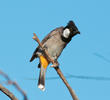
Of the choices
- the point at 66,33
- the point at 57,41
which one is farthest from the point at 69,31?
the point at 57,41

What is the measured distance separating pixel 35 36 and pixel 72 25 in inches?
80.1

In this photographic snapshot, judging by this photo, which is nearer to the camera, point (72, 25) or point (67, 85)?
point (67, 85)

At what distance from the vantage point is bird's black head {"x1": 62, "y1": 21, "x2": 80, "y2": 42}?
362cm

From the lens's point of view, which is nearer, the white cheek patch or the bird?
the bird

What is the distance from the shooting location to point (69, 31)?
373 cm

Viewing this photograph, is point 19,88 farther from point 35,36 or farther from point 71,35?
point 71,35

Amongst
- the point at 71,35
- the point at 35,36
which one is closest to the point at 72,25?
the point at 71,35

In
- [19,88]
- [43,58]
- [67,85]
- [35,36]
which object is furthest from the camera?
[43,58]

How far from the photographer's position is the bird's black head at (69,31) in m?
3.62

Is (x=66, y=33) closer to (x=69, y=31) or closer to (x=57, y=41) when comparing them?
(x=69, y=31)

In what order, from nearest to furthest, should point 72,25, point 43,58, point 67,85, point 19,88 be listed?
point 19,88
point 67,85
point 43,58
point 72,25

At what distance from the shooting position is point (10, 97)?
1.23 m

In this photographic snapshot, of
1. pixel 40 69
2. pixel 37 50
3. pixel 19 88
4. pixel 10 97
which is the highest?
pixel 19 88

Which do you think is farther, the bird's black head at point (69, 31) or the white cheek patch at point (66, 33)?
the white cheek patch at point (66, 33)
